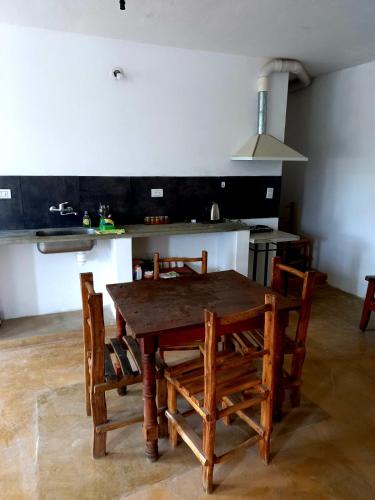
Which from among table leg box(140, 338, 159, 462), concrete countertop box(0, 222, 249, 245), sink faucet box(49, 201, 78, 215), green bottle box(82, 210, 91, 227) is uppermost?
sink faucet box(49, 201, 78, 215)

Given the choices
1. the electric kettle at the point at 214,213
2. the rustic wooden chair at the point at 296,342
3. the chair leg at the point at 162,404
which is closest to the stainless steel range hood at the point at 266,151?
the electric kettle at the point at 214,213

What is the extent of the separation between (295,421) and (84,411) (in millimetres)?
1279

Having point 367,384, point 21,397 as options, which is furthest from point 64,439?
point 367,384

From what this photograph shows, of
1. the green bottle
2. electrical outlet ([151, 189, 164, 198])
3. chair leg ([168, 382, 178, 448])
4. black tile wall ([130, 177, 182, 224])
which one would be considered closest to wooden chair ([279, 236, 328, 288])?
black tile wall ([130, 177, 182, 224])

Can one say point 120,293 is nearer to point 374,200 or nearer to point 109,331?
point 109,331

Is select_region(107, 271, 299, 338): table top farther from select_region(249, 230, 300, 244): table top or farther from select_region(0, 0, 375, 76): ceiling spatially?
select_region(0, 0, 375, 76): ceiling

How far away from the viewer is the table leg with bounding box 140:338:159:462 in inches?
69.3

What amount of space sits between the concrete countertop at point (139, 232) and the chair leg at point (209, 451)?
6.46ft

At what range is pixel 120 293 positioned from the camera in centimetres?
219

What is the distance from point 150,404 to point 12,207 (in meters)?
2.31

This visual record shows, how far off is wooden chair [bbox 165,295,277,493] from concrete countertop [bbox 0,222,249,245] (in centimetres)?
159

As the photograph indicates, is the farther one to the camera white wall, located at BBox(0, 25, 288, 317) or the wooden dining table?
white wall, located at BBox(0, 25, 288, 317)

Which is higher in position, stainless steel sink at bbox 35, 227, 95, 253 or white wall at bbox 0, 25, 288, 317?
white wall at bbox 0, 25, 288, 317

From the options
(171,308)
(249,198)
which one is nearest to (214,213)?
(249,198)
